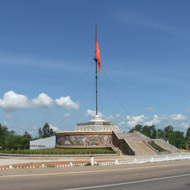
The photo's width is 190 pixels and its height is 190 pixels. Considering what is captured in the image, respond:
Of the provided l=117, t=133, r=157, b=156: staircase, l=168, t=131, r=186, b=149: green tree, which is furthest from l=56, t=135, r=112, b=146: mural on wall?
l=168, t=131, r=186, b=149: green tree

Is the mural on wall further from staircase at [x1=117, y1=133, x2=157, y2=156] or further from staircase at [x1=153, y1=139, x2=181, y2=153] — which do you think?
staircase at [x1=153, y1=139, x2=181, y2=153]

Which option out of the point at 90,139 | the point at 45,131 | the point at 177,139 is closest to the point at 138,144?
the point at 90,139

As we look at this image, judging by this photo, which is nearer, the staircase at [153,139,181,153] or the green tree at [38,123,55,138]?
the staircase at [153,139,181,153]

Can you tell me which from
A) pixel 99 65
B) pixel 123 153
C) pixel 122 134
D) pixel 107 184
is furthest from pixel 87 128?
pixel 107 184

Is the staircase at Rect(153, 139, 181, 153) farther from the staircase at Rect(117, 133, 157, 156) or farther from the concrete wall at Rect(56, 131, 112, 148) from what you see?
the concrete wall at Rect(56, 131, 112, 148)

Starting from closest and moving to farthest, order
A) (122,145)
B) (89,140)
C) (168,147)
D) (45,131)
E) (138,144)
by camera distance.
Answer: (122,145) → (138,144) → (89,140) → (168,147) → (45,131)

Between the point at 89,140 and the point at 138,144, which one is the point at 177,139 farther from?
the point at 89,140

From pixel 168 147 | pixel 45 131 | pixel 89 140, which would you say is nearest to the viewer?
pixel 89 140

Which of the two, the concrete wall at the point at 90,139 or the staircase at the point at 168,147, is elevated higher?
the concrete wall at the point at 90,139

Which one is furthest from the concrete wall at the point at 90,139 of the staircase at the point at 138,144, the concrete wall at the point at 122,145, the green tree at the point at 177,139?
the green tree at the point at 177,139

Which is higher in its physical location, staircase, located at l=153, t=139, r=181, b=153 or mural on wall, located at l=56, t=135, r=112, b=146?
mural on wall, located at l=56, t=135, r=112, b=146

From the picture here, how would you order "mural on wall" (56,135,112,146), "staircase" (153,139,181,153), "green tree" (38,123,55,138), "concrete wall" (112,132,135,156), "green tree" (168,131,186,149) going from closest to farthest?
"concrete wall" (112,132,135,156), "mural on wall" (56,135,112,146), "staircase" (153,139,181,153), "green tree" (168,131,186,149), "green tree" (38,123,55,138)

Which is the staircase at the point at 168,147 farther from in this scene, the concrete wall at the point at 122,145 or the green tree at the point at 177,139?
the green tree at the point at 177,139

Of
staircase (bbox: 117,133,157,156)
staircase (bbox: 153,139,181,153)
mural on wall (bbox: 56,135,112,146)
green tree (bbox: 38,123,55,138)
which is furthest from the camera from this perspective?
green tree (bbox: 38,123,55,138)
